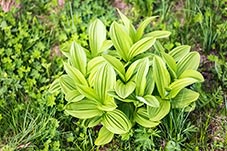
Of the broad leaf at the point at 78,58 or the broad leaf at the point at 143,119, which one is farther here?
the broad leaf at the point at 78,58

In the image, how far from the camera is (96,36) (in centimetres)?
355

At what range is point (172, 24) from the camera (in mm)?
3936

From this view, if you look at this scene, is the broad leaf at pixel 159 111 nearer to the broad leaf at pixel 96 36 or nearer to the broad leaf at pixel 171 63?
the broad leaf at pixel 171 63

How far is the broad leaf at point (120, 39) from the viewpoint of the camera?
334 centimetres

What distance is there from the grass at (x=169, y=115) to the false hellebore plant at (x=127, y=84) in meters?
0.13

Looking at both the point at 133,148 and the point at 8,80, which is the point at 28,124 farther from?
the point at 133,148

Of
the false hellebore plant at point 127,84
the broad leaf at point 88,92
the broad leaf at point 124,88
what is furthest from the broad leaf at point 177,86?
the broad leaf at point 88,92

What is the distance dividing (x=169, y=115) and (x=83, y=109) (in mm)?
604

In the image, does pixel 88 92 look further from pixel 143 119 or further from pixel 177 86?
pixel 177 86

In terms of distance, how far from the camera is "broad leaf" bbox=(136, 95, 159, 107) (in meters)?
3.12

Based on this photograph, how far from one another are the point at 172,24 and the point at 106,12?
583 mm

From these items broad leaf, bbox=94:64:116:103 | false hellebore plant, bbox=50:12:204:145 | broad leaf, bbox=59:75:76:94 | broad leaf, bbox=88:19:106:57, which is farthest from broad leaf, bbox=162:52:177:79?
broad leaf, bbox=59:75:76:94

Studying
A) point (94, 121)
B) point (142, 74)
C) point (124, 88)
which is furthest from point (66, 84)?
point (142, 74)

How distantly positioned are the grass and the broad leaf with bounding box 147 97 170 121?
94 millimetres
